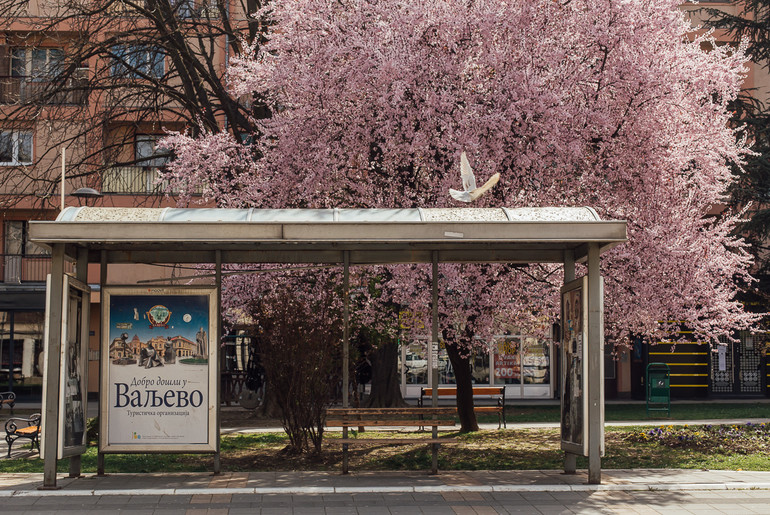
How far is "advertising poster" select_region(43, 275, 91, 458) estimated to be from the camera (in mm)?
10742

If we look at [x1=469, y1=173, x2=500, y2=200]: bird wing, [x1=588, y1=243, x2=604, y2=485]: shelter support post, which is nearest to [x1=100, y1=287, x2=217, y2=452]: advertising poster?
[x1=469, y1=173, x2=500, y2=200]: bird wing

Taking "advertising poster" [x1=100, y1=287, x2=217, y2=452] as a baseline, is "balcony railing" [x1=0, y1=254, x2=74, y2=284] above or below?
above

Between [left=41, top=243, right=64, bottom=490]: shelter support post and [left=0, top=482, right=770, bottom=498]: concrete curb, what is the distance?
286 millimetres

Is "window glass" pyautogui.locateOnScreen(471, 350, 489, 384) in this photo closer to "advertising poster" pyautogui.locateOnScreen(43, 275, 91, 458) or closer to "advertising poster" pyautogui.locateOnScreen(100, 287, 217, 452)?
"advertising poster" pyautogui.locateOnScreen(100, 287, 217, 452)

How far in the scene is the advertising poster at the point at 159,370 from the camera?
11641mm

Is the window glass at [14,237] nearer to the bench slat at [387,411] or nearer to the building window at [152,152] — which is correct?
the building window at [152,152]

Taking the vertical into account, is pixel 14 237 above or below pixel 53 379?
above

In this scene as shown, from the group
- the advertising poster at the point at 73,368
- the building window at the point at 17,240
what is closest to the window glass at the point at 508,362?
the building window at the point at 17,240

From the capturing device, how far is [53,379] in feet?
35.2

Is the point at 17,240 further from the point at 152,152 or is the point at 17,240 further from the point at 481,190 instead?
the point at 481,190

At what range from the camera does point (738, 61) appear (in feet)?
57.3

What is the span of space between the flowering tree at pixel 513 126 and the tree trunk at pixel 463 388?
28.6 inches

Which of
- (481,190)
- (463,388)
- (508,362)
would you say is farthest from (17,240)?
(481,190)

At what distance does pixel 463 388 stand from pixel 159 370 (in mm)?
7293
